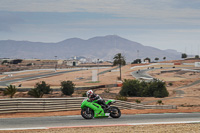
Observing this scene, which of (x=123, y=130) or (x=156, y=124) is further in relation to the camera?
(x=156, y=124)

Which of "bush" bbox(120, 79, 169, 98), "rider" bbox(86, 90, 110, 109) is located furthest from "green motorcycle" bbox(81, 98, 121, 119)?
"bush" bbox(120, 79, 169, 98)

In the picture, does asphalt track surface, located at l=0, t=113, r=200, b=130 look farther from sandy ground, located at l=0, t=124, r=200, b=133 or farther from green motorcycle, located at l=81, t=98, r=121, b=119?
sandy ground, located at l=0, t=124, r=200, b=133

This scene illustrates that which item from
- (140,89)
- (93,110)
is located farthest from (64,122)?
(140,89)

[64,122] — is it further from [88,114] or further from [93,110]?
[93,110]

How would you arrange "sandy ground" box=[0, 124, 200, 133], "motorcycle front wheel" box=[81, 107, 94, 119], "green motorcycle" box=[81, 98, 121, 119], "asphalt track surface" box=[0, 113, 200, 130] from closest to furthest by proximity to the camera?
"sandy ground" box=[0, 124, 200, 133]
"asphalt track surface" box=[0, 113, 200, 130]
"green motorcycle" box=[81, 98, 121, 119]
"motorcycle front wheel" box=[81, 107, 94, 119]

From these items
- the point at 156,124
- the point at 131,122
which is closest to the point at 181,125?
the point at 156,124

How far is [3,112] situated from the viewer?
783 inches

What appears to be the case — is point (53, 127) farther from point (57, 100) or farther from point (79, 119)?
point (57, 100)

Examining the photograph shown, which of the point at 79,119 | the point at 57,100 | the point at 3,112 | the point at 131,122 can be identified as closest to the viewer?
the point at 131,122

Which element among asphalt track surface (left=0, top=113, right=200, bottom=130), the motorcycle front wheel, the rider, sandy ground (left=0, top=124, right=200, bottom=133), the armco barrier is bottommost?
sandy ground (left=0, top=124, right=200, bottom=133)

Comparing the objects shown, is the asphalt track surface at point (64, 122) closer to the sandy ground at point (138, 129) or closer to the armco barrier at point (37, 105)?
the sandy ground at point (138, 129)

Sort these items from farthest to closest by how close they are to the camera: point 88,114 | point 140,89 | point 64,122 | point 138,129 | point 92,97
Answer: point 140,89 → point 88,114 → point 92,97 → point 64,122 → point 138,129

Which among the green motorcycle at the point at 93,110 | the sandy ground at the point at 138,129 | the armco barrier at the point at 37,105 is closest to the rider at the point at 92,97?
the green motorcycle at the point at 93,110

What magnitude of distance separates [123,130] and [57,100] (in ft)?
27.6
